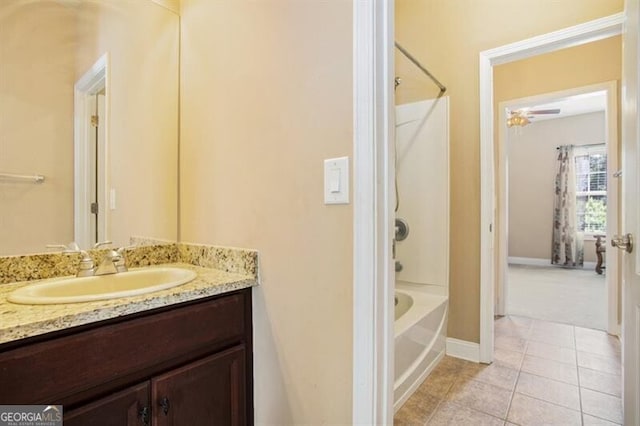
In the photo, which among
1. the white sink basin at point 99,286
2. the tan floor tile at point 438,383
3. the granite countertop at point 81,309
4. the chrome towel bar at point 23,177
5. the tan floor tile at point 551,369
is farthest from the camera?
the tan floor tile at point 551,369

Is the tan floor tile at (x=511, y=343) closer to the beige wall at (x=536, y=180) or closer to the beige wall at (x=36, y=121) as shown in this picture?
the beige wall at (x=36, y=121)

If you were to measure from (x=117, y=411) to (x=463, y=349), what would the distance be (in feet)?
6.98

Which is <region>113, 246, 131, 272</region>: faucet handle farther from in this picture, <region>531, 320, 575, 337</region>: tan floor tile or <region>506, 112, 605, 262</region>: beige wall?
<region>506, 112, 605, 262</region>: beige wall

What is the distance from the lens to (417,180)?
8.10 feet

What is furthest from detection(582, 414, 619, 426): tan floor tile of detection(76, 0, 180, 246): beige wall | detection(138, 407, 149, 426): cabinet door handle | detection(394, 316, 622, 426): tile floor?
detection(76, 0, 180, 246): beige wall

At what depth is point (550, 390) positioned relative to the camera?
5.86 feet

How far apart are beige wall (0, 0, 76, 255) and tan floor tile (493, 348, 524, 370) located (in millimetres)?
2569

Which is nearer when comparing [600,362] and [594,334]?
[600,362]

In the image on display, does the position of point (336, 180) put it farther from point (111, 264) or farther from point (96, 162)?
point (96, 162)

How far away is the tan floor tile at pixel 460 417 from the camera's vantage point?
4.96ft

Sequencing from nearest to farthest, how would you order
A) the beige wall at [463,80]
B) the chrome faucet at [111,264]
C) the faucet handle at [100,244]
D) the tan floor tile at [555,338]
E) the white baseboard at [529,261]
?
the chrome faucet at [111,264], the faucet handle at [100,244], the beige wall at [463,80], the tan floor tile at [555,338], the white baseboard at [529,261]

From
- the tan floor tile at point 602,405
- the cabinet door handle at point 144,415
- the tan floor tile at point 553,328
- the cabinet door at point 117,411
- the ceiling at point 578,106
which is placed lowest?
the tan floor tile at point 553,328

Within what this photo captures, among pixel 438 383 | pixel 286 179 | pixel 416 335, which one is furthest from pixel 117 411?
pixel 438 383

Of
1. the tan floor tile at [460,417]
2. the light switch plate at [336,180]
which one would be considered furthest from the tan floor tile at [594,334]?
the light switch plate at [336,180]
